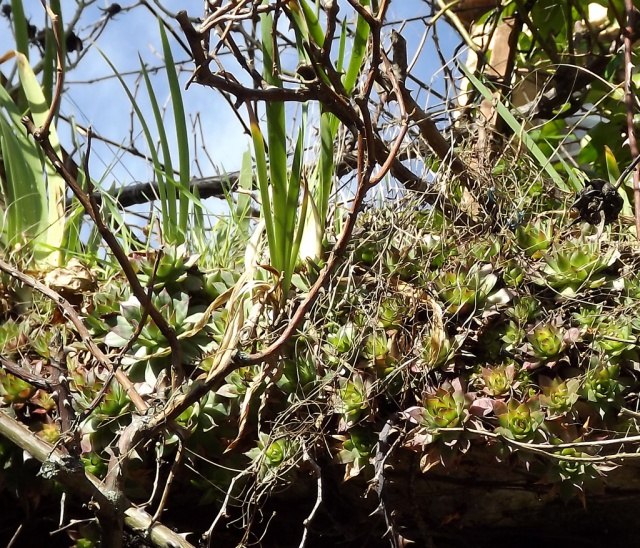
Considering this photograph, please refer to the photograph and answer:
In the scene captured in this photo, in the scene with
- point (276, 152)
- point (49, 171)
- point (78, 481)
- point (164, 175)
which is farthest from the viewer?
point (49, 171)

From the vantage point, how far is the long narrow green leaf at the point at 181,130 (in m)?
0.99

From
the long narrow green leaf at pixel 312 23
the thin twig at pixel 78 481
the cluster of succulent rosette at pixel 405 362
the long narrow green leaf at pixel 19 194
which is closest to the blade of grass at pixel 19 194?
the long narrow green leaf at pixel 19 194

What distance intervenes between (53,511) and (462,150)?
2.24ft

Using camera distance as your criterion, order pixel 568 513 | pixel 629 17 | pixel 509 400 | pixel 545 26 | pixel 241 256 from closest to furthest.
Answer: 1. pixel 509 400
2. pixel 568 513
3. pixel 241 256
4. pixel 629 17
5. pixel 545 26

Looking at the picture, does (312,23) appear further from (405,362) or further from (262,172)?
(405,362)

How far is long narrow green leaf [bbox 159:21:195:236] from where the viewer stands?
0.99 meters

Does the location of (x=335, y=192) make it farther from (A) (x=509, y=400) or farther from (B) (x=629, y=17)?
(B) (x=629, y=17)

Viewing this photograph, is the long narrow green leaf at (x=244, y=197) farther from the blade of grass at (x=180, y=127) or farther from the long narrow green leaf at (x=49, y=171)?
the long narrow green leaf at (x=49, y=171)

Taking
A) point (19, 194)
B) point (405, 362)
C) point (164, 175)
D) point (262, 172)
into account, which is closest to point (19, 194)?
point (19, 194)

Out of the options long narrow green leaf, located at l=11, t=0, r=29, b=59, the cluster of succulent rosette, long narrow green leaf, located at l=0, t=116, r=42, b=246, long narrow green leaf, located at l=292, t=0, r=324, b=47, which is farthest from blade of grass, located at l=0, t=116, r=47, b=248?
long narrow green leaf, located at l=292, t=0, r=324, b=47

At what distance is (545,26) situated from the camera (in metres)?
1.36

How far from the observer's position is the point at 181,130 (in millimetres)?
1015

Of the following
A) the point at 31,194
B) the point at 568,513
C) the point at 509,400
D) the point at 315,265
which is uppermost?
the point at 31,194

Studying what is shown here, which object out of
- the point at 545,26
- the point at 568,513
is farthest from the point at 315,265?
the point at 545,26
